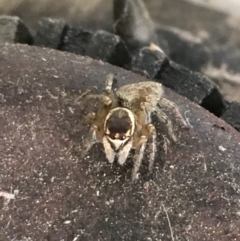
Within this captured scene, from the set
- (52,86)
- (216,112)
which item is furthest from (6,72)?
(216,112)

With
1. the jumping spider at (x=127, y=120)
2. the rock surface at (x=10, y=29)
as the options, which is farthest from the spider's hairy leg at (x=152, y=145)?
the rock surface at (x=10, y=29)

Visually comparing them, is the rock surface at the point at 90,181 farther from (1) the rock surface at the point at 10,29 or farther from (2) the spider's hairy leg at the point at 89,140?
(1) the rock surface at the point at 10,29

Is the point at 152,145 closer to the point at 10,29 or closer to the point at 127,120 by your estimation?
the point at 127,120

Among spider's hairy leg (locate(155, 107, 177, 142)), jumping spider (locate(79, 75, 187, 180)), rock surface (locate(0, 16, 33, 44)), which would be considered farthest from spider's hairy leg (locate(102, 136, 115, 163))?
rock surface (locate(0, 16, 33, 44))

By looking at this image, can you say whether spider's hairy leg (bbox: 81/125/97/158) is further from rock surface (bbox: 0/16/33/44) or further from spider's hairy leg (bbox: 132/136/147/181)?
rock surface (bbox: 0/16/33/44)

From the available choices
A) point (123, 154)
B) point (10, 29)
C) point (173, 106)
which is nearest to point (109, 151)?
point (123, 154)

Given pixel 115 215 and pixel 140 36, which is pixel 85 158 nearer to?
pixel 115 215
